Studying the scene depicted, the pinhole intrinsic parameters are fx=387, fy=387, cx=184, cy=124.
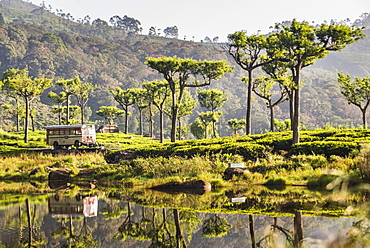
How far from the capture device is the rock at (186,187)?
57.2 ft

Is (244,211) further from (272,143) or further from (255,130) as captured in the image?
(255,130)

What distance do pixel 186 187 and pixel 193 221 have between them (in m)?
8.39

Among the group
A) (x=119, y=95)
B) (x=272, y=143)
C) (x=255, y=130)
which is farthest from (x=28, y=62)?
(x=272, y=143)

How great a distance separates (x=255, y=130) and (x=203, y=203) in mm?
170246

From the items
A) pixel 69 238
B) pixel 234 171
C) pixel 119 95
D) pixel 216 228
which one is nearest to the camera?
pixel 69 238

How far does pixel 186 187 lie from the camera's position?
706 inches

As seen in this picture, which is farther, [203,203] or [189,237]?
[203,203]

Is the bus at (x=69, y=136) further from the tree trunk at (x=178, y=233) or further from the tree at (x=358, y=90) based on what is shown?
the tree trunk at (x=178, y=233)

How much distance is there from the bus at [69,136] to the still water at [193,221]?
28.3 metres

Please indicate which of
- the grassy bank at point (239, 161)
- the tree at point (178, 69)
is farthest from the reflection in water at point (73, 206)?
Result: the tree at point (178, 69)

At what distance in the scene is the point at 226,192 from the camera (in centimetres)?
1587

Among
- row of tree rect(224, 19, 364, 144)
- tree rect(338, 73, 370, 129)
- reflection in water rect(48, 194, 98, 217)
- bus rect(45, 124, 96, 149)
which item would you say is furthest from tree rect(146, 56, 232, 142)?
reflection in water rect(48, 194, 98, 217)

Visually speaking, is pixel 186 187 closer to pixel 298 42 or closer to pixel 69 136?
pixel 298 42

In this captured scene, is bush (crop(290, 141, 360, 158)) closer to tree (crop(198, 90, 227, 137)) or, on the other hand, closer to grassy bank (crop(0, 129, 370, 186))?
grassy bank (crop(0, 129, 370, 186))
